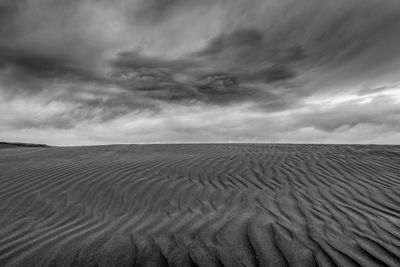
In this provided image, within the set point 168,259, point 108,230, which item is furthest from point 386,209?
point 108,230

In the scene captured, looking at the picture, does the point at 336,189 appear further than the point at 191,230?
Yes

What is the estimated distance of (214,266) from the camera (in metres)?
2.41

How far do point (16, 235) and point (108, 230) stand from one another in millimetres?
1021

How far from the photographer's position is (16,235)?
3.12 metres

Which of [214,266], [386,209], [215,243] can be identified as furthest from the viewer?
[386,209]

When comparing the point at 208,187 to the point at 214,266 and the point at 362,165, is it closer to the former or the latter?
A: the point at 214,266

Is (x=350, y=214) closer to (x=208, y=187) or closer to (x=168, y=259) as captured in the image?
(x=208, y=187)

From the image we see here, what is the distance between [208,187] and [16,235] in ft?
9.31

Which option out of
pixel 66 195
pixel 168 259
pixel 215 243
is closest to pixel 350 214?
pixel 215 243

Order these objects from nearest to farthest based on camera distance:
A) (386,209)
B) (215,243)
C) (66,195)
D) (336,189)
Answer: (215,243), (386,209), (66,195), (336,189)

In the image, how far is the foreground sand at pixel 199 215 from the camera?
260cm

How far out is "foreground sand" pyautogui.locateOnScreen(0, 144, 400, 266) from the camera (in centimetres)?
260

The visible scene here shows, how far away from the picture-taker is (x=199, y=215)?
11.8 ft

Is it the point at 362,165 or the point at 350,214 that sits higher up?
the point at 362,165
